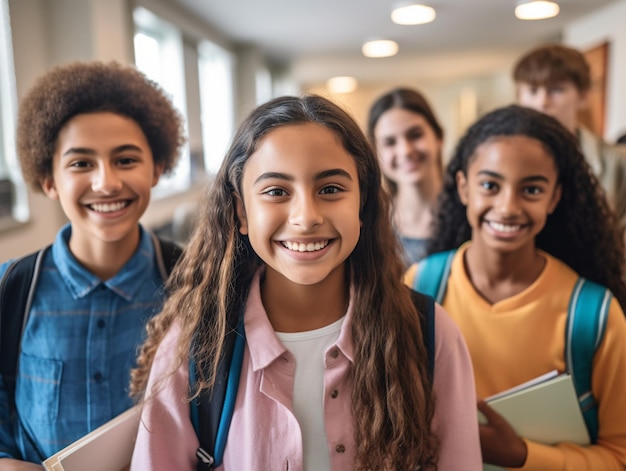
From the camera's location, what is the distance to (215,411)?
0.96 meters

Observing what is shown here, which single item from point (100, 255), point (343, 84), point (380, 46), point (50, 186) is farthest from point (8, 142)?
point (343, 84)

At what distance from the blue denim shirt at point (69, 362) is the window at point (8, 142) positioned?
1517mm

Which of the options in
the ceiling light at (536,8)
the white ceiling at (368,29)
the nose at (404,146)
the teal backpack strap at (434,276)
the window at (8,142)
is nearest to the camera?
the teal backpack strap at (434,276)

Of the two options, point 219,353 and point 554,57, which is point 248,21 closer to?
point 554,57

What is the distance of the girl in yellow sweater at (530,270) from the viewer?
114 centimetres

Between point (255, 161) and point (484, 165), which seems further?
point (484, 165)

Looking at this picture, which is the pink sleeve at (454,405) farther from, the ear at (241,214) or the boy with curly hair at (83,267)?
the boy with curly hair at (83,267)

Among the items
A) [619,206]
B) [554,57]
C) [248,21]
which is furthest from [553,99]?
[248,21]

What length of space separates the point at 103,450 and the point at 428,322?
64 cm

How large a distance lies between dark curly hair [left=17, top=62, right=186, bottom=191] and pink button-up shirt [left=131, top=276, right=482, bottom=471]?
59cm

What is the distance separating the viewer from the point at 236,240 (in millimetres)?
1061

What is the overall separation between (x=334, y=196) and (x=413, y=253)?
1.08 m

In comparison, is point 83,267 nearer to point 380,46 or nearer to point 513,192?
point 513,192

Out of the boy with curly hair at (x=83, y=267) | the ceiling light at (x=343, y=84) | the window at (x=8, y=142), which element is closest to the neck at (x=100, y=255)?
the boy with curly hair at (x=83, y=267)
